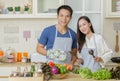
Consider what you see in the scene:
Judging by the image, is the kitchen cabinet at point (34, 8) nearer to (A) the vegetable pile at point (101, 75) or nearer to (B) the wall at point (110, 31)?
(B) the wall at point (110, 31)

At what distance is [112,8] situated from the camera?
3504mm

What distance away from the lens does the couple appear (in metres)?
2.39

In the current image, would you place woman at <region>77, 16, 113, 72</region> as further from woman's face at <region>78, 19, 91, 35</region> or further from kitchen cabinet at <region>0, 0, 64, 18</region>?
kitchen cabinet at <region>0, 0, 64, 18</region>

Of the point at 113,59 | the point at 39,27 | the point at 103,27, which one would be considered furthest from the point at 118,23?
the point at 39,27

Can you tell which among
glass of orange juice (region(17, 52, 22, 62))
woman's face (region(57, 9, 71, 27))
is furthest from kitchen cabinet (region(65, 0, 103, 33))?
woman's face (region(57, 9, 71, 27))

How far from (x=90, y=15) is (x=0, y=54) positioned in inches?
52.2

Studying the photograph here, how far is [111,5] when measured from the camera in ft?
11.4

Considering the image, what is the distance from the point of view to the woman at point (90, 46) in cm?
238

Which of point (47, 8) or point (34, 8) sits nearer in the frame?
point (34, 8)

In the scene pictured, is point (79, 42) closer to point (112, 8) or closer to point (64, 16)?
point (64, 16)

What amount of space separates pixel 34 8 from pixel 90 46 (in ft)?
4.26

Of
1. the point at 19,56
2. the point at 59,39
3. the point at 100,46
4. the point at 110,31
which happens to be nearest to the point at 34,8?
the point at 19,56

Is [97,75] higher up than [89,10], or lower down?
lower down

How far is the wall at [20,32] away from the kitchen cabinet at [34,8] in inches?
8.9
